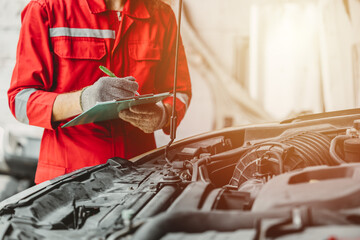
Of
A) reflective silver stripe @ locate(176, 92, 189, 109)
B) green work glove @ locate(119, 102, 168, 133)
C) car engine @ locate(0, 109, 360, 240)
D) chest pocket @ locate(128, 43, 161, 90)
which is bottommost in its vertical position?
car engine @ locate(0, 109, 360, 240)

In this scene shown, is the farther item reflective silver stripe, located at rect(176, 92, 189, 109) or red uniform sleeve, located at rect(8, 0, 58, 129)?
reflective silver stripe, located at rect(176, 92, 189, 109)

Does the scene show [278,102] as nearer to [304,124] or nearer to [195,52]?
[195,52]

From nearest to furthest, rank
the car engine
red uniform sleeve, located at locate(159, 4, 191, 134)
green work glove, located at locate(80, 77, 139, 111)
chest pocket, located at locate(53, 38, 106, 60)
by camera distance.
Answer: the car engine → green work glove, located at locate(80, 77, 139, 111) → chest pocket, located at locate(53, 38, 106, 60) → red uniform sleeve, located at locate(159, 4, 191, 134)

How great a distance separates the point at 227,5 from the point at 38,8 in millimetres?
1563

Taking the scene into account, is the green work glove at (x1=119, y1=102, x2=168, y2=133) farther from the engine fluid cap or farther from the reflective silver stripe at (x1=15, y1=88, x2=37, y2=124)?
the engine fluid cap

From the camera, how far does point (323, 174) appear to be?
0.68m

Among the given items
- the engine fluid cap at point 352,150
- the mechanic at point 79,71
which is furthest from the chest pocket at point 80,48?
the engine fluid cap at point 352,150

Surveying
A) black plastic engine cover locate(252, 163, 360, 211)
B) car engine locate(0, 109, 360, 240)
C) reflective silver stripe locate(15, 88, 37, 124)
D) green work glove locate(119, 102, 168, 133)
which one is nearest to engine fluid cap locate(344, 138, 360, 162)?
car engine locate(0, 109, 360, 240)

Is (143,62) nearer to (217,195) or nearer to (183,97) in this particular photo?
(183,97)

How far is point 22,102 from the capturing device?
142 centimetres

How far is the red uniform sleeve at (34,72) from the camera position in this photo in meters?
1.40

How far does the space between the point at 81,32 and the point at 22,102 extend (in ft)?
1.32

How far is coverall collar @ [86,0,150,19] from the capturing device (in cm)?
155

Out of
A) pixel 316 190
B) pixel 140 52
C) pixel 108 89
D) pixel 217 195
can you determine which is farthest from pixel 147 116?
pixel 316 190
